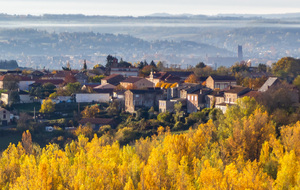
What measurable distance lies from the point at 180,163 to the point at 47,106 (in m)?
22.2

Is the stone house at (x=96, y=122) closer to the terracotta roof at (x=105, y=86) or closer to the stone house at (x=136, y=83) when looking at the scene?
the terracotta roof at (x=105, y=86)

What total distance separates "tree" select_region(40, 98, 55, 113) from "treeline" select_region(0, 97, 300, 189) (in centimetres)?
1016

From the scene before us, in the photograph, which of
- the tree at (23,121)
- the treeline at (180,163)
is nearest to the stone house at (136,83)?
the tree at (23,121)

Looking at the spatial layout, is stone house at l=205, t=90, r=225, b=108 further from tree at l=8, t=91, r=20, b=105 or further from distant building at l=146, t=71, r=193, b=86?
tree at l=8, t=91, r=20, b=105

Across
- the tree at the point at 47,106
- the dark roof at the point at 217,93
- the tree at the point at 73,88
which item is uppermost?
the dark roof at the point at 217,93

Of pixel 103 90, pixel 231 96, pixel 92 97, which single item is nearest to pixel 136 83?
pixel 103 90

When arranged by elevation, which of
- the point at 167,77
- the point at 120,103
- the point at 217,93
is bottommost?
the point at 120,103

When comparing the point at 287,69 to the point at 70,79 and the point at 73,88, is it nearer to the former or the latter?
the point at 70,79

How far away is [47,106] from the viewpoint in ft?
169

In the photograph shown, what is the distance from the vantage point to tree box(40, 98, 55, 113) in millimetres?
51062

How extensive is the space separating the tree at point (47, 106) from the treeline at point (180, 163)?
10.2 meters

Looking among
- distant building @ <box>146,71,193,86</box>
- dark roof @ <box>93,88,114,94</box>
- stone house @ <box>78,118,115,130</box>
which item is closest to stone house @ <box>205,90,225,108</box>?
stone house @ <box>78,118,115,130</box>

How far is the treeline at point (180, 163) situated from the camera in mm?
27109

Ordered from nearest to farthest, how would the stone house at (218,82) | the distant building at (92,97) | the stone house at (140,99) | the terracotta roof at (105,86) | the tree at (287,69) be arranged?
the stone house at (140,99) < the distant building at (92,97) < the stone house at (218,82) < the terracotta roof at (105,86) < the tree at (287,69)
